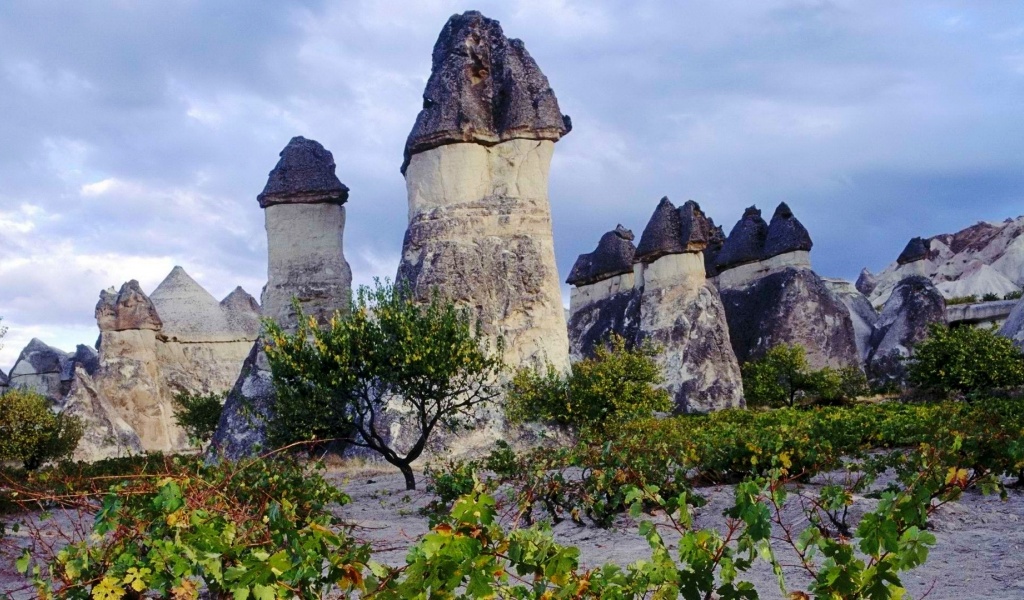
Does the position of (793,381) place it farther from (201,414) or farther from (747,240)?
(201,414)

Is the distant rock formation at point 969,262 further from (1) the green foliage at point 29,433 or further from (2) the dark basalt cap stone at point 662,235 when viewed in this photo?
(1) the green foliage at point 29,433

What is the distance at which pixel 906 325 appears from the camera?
84.3 ft

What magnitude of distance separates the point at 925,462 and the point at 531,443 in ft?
32.2

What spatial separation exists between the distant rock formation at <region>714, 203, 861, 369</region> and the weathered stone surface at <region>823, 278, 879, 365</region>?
7.98 feet

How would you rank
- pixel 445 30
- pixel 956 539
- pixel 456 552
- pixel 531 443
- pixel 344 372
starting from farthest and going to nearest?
A: pixel 445 30
pixel 531 443
pixel 344 372
pixel 956 539
pixel 456 552

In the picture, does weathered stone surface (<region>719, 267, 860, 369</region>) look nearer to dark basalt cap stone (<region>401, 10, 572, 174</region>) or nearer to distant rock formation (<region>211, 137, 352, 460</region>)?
dark basalt cap stone (<region>401, 10, 572, 174</region>)

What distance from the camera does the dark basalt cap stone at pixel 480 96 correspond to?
16.5 metres

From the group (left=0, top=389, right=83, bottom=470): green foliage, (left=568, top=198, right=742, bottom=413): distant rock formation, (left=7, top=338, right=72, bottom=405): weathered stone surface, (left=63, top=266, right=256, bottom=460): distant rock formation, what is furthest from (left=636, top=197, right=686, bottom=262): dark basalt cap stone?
(left=7, top=338, right=72, bottom=405): weathered stone surface

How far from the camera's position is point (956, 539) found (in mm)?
6312

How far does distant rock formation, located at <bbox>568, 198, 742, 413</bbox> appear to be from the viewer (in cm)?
2206

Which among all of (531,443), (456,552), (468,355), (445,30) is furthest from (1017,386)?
(456,552)

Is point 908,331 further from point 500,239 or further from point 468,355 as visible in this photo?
point 468,355

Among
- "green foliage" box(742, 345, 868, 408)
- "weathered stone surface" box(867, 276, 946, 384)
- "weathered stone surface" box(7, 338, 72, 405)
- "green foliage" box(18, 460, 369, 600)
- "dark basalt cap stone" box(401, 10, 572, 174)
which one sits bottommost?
"green foliage" box(18, 460, 369, 600)

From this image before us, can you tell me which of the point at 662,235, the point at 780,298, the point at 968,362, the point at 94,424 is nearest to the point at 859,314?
the point at 780,298
